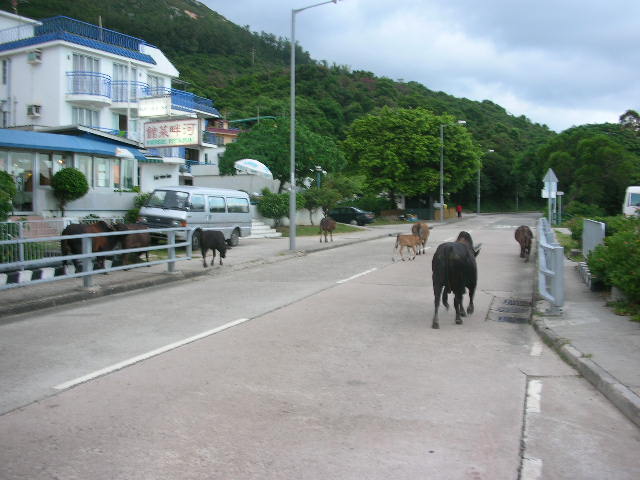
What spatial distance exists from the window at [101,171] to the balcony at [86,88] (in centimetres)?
1206

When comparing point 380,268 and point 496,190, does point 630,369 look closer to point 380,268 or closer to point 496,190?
point 380,268

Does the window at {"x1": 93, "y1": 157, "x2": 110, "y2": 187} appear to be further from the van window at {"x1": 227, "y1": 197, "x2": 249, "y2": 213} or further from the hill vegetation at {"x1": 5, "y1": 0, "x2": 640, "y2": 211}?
the hill vegetation at {"x1": 5, "y1": 0, "x2": 640, "y2": 211}

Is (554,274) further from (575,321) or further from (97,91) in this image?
(97,91)

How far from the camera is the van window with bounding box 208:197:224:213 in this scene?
866 inches

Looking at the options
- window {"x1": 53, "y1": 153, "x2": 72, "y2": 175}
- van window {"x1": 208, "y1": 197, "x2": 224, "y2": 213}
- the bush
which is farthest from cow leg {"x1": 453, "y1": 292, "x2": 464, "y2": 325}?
window {"x1": 53, "y1": 153, "x2": 72, "y2": 175}

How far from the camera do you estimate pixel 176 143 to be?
25891 millimetres

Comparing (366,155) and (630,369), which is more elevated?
(366,155)

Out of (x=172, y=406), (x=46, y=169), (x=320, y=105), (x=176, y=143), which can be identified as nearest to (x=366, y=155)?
(x=320, y=105)

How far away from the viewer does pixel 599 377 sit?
6.02 meters

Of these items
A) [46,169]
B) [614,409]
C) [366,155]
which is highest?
[366,155]

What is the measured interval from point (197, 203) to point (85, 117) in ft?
60.2

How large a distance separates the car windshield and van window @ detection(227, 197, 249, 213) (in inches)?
106

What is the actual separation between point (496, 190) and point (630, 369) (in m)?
83.8

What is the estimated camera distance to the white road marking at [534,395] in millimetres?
5314
